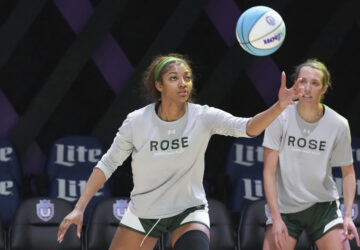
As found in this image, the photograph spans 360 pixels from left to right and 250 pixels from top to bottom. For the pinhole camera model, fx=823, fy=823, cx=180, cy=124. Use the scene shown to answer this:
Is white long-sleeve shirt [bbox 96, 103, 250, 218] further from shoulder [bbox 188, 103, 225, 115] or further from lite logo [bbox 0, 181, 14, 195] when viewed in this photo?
lite logo [bbox 0, 181, 14, 195]

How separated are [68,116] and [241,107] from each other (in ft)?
5.66

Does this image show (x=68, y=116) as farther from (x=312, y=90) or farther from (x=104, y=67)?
(x=312, y=90)

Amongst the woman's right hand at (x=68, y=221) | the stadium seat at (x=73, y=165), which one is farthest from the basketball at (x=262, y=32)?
the stadium seat at (x=73, y=165)

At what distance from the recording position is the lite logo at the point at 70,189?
23.2ft

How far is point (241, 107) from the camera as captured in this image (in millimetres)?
8258

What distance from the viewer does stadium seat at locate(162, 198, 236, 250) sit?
627cm

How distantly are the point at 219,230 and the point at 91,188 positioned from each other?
195cm

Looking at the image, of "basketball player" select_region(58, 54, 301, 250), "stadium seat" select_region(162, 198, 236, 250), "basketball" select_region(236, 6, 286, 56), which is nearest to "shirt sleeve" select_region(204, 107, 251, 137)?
"basketball player" select_region(58, 54, 301, 250)

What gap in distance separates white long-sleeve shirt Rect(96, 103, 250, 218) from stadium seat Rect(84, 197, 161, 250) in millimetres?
1616

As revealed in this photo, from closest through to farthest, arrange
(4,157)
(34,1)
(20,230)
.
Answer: (20,230), (4,157), (34,1)

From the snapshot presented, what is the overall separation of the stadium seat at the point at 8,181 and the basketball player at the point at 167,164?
7.07 ft

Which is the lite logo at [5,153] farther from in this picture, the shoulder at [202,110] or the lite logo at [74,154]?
the shoulder at [202,110]

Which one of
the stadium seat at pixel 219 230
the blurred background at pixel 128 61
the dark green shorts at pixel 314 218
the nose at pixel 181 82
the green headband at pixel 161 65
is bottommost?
the dark green shorts at pixel 314 218

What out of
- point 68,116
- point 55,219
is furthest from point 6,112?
point 55,219
